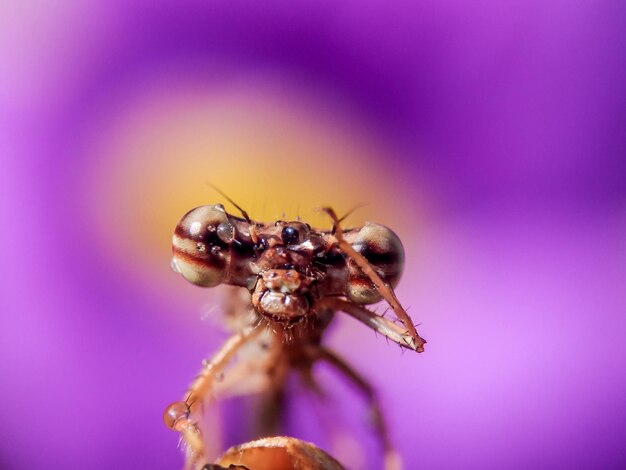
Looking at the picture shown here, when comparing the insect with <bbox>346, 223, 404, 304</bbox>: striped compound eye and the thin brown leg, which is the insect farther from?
the thin brown leg

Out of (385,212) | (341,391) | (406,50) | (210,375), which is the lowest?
(341,391)

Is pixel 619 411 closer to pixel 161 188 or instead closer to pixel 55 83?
pixel 161 188

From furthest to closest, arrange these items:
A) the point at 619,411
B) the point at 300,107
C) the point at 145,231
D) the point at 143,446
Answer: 1. the point at 300,107
2. the point at 145,231
3. the point at 143,446
4. the point at 619,411

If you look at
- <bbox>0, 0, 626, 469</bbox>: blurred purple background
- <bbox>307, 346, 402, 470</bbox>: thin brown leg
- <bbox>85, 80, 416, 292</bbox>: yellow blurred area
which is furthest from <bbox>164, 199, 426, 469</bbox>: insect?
<bbox>85, 80, 416, 292</bbox>: yellow blurred area

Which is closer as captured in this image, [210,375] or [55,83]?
[210,375]

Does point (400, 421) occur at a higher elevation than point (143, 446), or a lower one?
higher

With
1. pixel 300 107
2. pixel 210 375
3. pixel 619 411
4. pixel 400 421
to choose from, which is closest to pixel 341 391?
pixel 400 421

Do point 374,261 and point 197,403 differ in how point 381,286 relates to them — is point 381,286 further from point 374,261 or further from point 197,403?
point 197,403

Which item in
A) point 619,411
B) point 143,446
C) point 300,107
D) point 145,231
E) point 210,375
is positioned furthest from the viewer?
point 300,107
